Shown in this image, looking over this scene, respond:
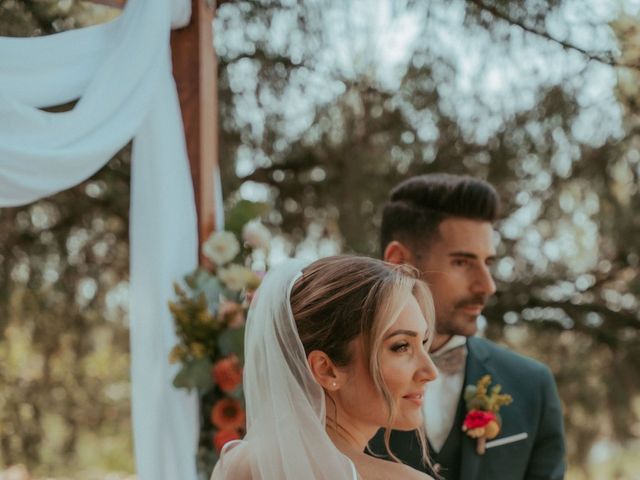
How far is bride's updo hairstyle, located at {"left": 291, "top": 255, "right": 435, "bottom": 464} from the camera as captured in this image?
6.82 feet

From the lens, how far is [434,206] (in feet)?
10.8

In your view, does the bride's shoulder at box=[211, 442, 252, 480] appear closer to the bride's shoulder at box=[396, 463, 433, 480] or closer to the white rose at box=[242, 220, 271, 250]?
the bride's shoulder at box=[396, 463, 433, 480]

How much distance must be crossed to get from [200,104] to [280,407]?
A: 181 cm

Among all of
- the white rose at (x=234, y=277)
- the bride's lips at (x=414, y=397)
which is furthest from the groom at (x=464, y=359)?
the bride's lips at (x=414, y=397)

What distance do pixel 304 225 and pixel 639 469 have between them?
113 inches

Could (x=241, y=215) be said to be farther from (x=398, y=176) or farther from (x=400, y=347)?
(x=398, y=176)

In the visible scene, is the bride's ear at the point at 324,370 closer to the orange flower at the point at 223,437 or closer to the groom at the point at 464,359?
the groom at the point at 464,359

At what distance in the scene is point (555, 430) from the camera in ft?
10.3

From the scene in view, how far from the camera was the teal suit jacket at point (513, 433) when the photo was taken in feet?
9.84

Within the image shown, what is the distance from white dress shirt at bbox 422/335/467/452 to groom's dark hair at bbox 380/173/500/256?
12.9 inches

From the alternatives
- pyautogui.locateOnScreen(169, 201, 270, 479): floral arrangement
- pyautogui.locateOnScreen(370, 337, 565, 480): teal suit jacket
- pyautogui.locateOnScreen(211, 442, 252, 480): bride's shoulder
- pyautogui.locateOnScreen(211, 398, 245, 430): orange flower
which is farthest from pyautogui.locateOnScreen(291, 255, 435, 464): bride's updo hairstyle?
pyautogui.locateOnScreen(211, 398, 245, 430): orange flower

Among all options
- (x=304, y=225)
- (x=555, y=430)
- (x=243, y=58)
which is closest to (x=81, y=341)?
(x=304, y=225)

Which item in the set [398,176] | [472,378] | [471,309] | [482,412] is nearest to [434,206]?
[471,309]

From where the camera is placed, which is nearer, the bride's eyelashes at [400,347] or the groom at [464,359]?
the bride's eyelashes at [400,347]
